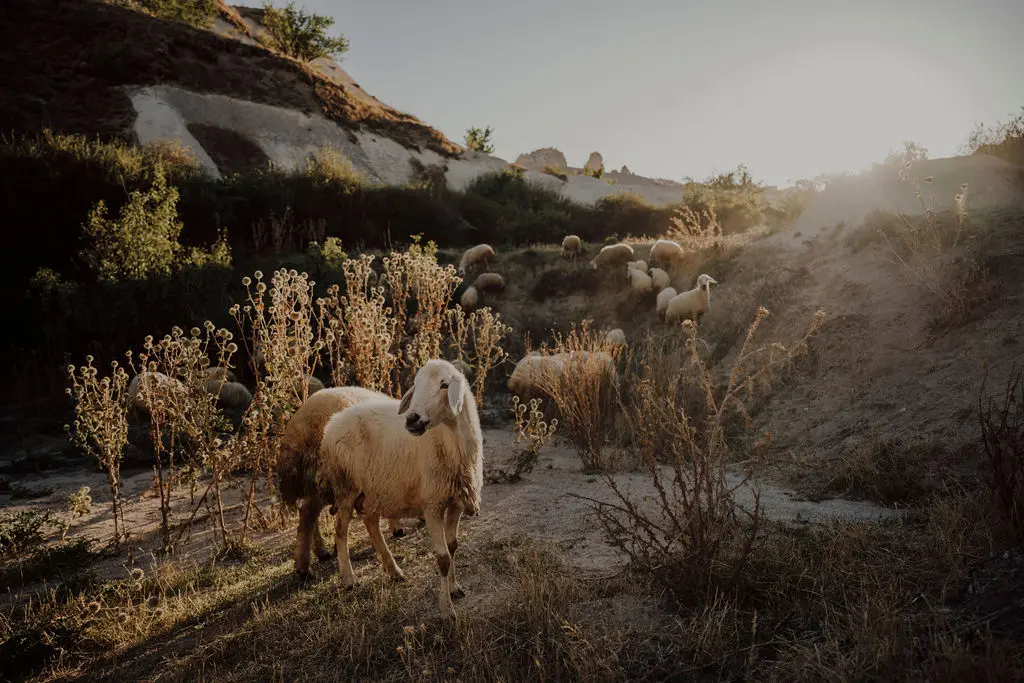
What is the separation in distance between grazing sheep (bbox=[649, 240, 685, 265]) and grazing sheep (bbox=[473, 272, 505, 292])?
12.2 ft

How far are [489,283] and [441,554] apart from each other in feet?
36.0

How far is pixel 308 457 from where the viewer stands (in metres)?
4.06

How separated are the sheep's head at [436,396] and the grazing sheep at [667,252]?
10431 millimetres

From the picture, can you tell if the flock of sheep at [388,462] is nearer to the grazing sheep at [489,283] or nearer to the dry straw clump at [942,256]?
the dry straw clump at [942,256]

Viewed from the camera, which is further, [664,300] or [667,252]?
[667,252]

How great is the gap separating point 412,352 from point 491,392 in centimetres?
426

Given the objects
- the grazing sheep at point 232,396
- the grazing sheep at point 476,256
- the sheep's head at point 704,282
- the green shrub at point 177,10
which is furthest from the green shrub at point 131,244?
the green shrub at point 177,10

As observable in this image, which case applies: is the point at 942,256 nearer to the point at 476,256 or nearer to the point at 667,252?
the point at 667,252

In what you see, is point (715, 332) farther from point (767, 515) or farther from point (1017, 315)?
point (767, 515)

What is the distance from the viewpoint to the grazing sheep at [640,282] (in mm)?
11984

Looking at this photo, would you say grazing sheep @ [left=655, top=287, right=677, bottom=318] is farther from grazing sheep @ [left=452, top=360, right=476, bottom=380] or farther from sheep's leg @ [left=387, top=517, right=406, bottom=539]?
sheep's leg @ [left=387, top=517, right=406, bottom=539]

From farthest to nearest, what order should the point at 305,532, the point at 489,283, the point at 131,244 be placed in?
1. the point at 489,283
2. the point at 131,244
3. the point at 305,532

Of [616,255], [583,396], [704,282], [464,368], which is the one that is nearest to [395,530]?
[583,396]

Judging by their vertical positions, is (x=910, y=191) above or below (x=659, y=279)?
above
